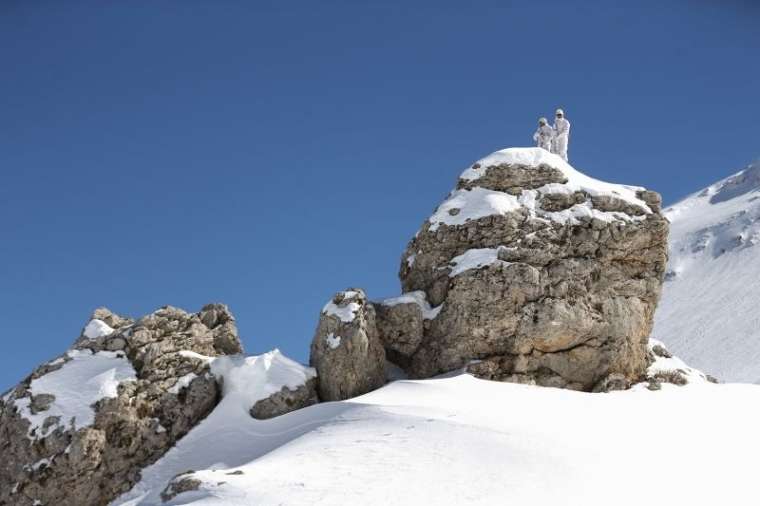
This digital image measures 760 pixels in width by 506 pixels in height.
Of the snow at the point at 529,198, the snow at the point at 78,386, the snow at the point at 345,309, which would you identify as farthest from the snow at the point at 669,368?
the snow at the point at 78,386

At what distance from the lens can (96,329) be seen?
125ft

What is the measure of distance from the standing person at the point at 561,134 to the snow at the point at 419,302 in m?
12.0

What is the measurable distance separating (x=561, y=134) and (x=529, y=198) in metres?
6.95

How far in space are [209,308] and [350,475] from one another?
55.2 feet

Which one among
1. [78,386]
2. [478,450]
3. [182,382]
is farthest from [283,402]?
[478,450]

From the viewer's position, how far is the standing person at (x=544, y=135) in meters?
43.8

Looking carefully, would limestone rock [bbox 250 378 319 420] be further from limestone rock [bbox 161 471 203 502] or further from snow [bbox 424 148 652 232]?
snow [bbox 424 148 652 232]

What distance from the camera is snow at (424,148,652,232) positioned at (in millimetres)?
38031

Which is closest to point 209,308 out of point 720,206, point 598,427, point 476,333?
point 476,333

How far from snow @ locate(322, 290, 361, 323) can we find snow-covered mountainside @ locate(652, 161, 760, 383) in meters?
65.9

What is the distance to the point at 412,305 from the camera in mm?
37125

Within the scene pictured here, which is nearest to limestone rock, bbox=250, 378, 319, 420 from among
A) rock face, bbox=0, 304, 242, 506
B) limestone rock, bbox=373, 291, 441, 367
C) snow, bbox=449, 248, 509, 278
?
rock face, bbox=0, 304, 242, 506

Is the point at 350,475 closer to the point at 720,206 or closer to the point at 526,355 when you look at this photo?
the point at 526,355

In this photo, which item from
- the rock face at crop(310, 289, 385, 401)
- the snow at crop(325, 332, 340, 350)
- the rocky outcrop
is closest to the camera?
the rock face at crop(310, 289, 385, 401)
